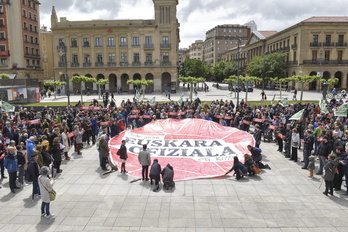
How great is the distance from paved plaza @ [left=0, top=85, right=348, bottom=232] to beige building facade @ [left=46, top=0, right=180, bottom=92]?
165 ft

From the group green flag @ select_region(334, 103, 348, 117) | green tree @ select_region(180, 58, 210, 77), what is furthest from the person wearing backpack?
green tree @ select_region(180, 58, 210, 77)

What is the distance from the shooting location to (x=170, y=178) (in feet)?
35.1

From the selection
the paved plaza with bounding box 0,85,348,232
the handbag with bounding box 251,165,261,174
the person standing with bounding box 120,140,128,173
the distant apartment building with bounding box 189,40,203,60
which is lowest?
the paved plaza with bounding box 0,85,348,232

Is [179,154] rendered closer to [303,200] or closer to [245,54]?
[303,200]

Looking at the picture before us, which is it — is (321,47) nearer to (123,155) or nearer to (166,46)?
(166,46)

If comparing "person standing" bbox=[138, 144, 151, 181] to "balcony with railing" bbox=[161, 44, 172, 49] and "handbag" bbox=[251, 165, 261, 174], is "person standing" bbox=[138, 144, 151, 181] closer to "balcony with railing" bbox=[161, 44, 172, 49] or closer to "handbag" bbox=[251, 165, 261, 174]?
"handbag" bbox=[251, 165, 261, 174]

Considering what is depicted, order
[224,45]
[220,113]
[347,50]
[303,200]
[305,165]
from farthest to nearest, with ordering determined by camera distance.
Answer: [224,45] < [347,50] < [220,113] < [305,165] < [303,200]

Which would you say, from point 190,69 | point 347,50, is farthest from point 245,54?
point 347,50

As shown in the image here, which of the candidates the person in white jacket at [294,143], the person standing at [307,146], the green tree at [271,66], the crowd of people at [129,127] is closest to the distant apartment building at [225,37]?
the green tree at [271,66]

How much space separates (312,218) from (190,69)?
6652 cm

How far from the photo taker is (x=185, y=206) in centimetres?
948

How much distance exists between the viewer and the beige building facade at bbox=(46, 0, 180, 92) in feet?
199

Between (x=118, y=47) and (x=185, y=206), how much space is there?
56833mm

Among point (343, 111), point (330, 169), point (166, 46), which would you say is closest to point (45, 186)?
point (330, 169)
